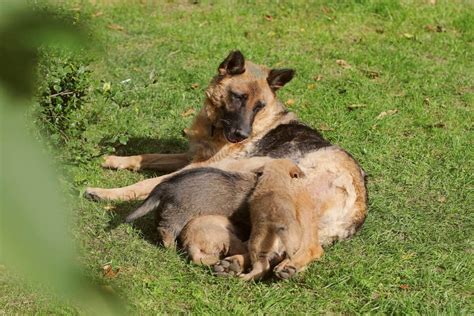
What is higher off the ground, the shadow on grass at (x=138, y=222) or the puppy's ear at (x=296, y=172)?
the puppy's ear at (x=296, y=172)

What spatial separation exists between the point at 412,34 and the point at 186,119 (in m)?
4.19

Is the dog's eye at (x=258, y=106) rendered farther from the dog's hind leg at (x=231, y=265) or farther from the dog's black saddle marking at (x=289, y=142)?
the dog's hind leg at (x=231, y=265)

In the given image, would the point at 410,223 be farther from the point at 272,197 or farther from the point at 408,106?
the point at 408,106

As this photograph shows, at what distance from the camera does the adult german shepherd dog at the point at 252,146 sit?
5199 mm

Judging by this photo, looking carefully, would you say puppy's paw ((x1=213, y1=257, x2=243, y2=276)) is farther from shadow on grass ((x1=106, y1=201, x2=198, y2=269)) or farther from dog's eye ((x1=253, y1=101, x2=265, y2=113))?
dog's eye ((x1=253, y1=101, x2=265, y2=113))

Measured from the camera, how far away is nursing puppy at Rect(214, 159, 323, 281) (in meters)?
4.33

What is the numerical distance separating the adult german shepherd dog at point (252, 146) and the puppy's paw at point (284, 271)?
2.74 ft

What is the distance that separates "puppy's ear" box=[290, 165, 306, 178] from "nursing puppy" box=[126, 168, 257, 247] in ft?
0.91

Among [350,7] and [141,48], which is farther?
[350,7]

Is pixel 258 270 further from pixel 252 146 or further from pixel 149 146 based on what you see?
pixel 149 146

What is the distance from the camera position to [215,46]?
29.8 feet

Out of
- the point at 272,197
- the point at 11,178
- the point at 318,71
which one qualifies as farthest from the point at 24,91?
the point at 318,71

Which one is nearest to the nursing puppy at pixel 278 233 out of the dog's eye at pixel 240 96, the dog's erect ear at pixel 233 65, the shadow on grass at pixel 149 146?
the dog's eye at pixel 240 96

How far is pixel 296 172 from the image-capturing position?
5.02 metres
